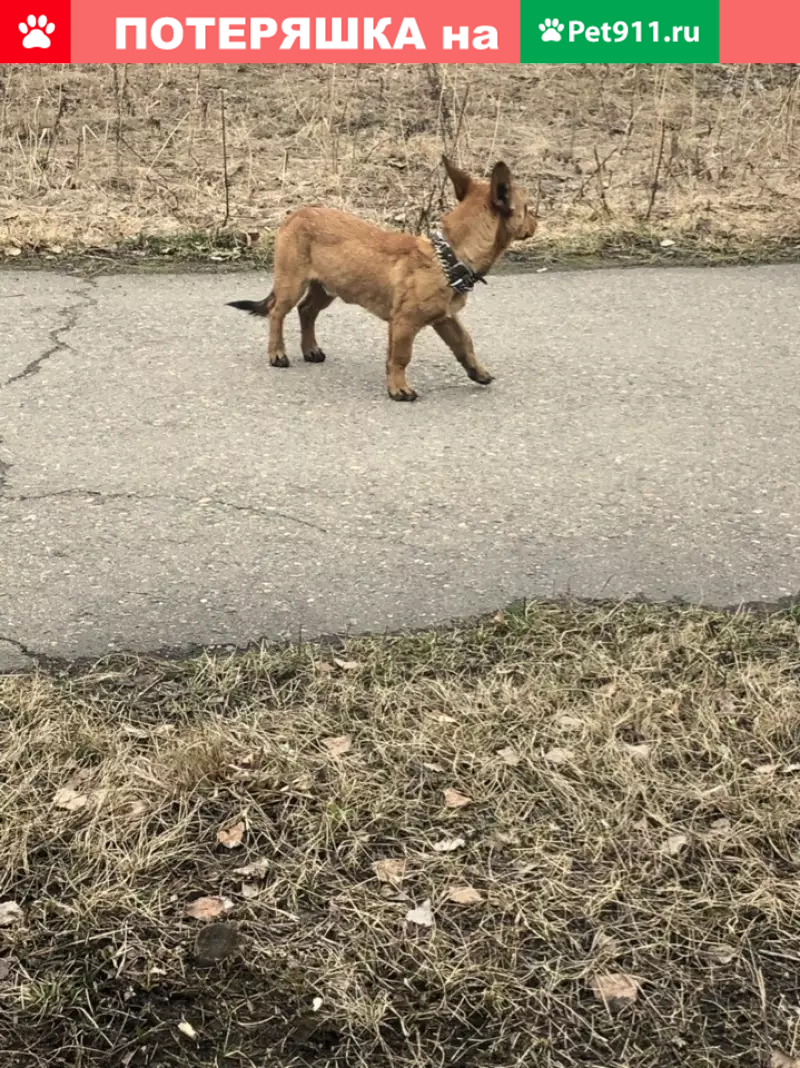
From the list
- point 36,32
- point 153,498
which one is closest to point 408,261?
point 153,498

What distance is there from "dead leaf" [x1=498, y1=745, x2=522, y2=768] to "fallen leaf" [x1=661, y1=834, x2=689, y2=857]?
44 centimetres

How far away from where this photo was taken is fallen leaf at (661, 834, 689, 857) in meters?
2.93

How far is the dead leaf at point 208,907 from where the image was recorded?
9.05 ft

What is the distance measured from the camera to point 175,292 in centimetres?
715

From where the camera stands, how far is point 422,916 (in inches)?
108

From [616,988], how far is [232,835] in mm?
950

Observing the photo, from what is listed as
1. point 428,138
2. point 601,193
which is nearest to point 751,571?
point 601,193

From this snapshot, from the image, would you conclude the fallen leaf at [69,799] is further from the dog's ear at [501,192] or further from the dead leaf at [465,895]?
the dog's ear at [501,192]

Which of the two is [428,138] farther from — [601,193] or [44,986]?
[44,986]

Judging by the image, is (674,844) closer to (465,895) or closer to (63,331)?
(465,895)

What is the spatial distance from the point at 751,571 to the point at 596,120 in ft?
24.9

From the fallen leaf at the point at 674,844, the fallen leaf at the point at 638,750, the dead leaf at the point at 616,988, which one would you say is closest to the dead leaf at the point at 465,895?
the dead leaf at the point at 616,988

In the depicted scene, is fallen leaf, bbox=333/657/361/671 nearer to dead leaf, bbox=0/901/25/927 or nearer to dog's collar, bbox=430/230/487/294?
dead leaf, bbox=0/901/25/927

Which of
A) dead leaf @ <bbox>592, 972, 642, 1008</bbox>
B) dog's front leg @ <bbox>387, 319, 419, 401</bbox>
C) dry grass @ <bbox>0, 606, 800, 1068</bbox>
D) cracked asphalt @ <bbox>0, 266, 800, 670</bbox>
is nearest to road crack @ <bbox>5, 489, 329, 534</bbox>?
cracked asphalt @ <bbox>0, 266, 800, 670</bbox>
